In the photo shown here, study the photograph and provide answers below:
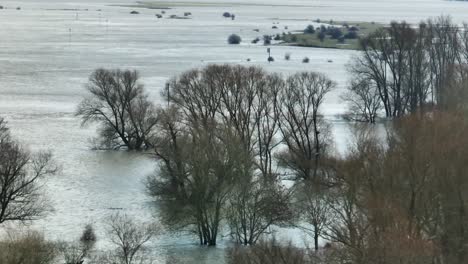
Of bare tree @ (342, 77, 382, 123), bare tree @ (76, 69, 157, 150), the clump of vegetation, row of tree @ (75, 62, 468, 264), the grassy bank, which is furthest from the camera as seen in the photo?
the grassy bank

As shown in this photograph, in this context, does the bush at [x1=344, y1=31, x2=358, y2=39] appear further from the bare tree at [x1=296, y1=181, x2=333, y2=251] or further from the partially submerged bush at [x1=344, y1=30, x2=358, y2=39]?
the bare tree at [x1=296, y1=181, x2=333, y2=251]

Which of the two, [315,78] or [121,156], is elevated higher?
[315,78]

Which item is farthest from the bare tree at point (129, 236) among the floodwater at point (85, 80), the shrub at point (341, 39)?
the shrub at point (341, 39)

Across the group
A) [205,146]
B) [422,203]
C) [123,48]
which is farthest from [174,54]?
[422,203]

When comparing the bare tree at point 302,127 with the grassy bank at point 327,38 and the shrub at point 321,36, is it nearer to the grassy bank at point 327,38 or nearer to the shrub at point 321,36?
the grassy bank at point 327,38

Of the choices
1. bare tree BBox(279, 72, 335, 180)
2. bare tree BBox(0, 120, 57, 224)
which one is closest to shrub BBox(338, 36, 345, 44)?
bare tree BBox(279, 72, 335, 180)

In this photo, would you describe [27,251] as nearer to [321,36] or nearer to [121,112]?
[121,112]

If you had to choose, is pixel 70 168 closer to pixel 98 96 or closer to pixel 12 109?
Result: pixel 98 96
